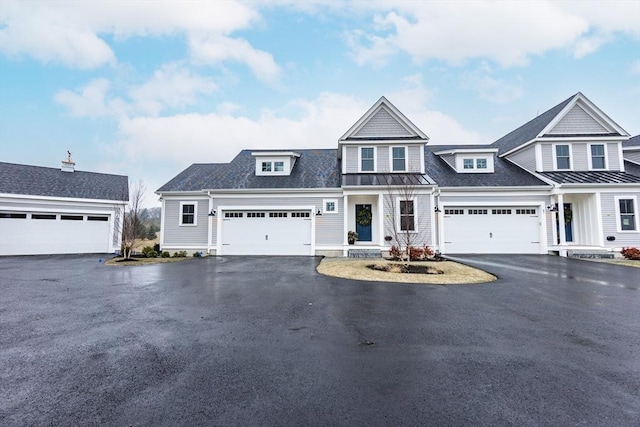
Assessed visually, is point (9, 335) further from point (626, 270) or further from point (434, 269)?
point (626, 270)

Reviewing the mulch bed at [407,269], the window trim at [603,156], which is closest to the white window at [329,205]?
Result: the mulch bed at [407,269]

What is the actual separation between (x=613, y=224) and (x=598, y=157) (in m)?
4.53

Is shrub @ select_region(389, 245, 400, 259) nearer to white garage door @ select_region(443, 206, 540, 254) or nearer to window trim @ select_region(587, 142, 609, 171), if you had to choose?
white garage door @ select_region(443, 206, 540, 254)

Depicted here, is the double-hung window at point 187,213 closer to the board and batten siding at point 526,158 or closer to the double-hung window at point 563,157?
the board and batten siding at point 526,158

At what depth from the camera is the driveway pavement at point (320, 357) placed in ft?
7.82

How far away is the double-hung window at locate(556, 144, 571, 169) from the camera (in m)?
16.4

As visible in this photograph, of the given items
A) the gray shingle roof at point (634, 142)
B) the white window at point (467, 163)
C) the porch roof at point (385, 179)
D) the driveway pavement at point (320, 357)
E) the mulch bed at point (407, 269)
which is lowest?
the driveway pavement at point (320, 357)

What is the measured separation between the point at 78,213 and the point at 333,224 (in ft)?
53.2

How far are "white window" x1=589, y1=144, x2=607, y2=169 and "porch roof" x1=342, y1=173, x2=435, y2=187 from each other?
33.8 ft

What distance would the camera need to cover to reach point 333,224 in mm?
15156

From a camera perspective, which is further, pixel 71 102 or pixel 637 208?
pixel 71 102

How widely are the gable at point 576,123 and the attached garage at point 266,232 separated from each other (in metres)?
15.9

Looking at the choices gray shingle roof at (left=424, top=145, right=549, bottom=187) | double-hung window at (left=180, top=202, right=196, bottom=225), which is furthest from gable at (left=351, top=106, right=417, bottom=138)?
double-hung window at (left=180, top=202, right=196, bottom=225)

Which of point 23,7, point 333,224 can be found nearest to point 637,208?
point 333,224
